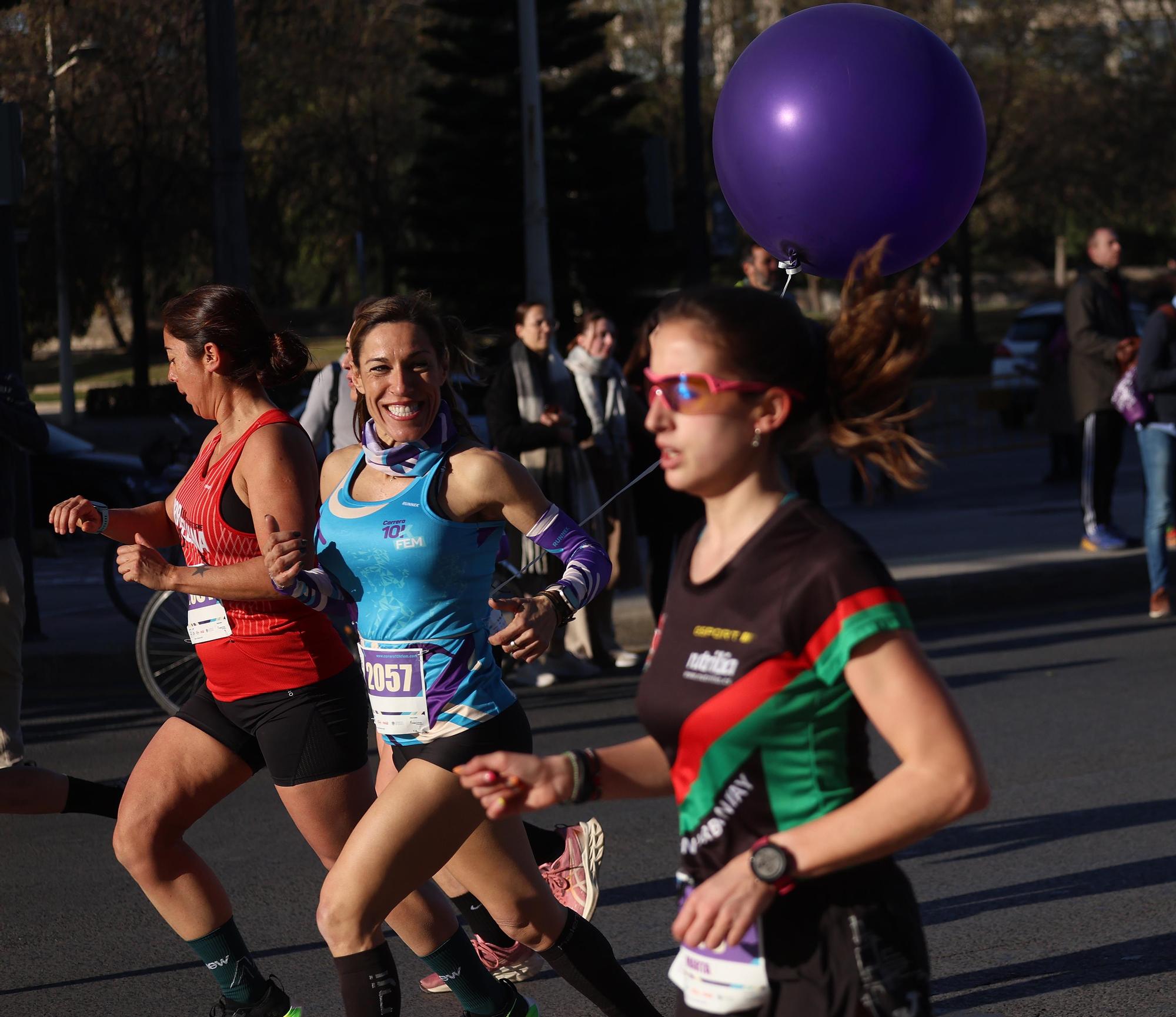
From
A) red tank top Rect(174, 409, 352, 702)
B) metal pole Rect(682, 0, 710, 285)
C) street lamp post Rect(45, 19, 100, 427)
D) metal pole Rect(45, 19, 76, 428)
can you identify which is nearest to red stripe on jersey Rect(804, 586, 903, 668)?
red tank top Rect(174, 409, 352, 702)

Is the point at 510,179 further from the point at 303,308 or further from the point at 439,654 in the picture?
the point at 439,654

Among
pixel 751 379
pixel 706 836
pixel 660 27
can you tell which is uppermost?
pixel 660 27

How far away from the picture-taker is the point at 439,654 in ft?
11.8

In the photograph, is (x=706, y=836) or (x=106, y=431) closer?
(x=706, y=836)

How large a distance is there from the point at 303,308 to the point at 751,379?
56649 mm

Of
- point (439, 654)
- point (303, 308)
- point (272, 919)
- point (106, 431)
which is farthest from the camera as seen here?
point (303, 308)

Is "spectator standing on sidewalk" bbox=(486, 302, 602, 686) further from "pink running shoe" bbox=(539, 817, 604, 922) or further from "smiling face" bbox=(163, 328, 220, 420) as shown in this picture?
"smiling face" bbox=(163, 328, 220, 420)

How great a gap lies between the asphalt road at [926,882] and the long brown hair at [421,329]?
156 centimetres

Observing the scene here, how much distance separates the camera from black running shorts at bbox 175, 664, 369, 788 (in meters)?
3.82

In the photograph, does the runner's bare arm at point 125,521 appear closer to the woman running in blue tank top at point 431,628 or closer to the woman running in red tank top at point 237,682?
the woman running in red tank top at point 237,682

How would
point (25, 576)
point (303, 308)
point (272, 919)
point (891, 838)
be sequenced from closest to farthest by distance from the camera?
point (891, 838) → point (272, 919) → point (25, 576) → point (303, 308)

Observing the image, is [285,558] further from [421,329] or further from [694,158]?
[694,158]

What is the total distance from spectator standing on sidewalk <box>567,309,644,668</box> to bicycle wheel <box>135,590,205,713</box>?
6.87 ft

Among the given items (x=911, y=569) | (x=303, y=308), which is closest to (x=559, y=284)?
(x=303, y=308)
